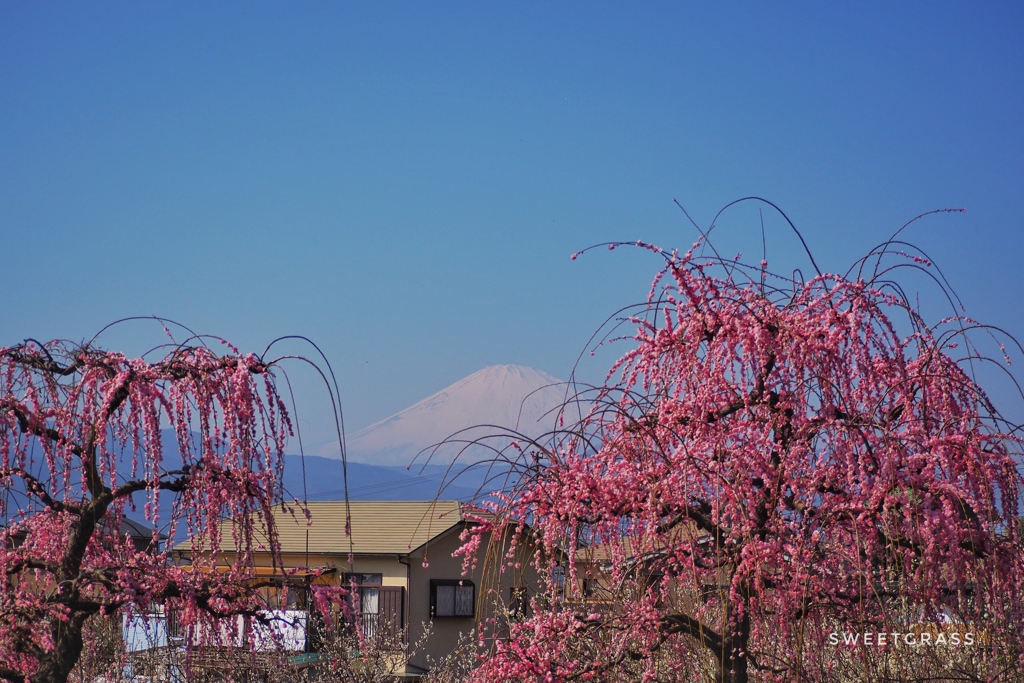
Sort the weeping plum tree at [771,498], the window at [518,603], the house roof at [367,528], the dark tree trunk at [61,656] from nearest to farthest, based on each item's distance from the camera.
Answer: the weeping plum tree at [771,498], the dark tree trunk at [61,656], the window at [518,603], the house roof at [367,528]

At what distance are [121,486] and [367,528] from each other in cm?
2117

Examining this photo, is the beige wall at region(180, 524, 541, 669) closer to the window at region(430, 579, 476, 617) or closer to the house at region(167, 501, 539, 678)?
the house at region(167, 501, 539, 678)

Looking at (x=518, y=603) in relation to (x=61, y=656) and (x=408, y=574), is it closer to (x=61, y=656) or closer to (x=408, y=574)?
(x=61, y=656)

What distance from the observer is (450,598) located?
26.6 meters

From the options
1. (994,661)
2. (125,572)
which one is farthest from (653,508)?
(125,572)

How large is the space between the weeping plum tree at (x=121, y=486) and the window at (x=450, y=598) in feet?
62.7

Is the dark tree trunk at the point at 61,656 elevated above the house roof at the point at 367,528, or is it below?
below

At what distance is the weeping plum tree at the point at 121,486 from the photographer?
6422 millimetres

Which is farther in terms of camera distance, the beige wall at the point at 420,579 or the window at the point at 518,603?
the beige wall at the point at 420,579

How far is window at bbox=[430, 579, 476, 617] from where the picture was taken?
2627 cm

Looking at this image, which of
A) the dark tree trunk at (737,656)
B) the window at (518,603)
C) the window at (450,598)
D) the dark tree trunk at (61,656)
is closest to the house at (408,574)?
the window at (450,598)

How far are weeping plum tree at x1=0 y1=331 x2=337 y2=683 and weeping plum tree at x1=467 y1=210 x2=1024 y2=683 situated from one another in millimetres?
1696

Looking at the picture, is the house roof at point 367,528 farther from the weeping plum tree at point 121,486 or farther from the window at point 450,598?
the weeping plum tree at point 121,486

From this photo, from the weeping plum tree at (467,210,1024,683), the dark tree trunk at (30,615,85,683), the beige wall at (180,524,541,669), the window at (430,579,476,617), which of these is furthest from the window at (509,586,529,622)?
the window at (430,579,476,617)
